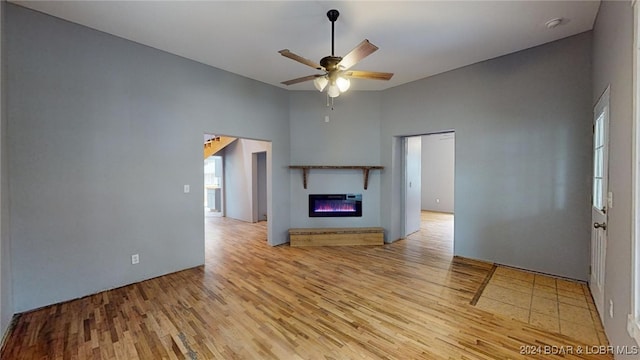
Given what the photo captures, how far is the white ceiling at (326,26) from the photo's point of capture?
8.71 ft

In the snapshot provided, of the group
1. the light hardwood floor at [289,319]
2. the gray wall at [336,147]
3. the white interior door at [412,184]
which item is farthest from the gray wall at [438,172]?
the light hardwood floor at [289,319]

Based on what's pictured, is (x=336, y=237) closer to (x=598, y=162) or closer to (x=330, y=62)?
(x=330, y=62)

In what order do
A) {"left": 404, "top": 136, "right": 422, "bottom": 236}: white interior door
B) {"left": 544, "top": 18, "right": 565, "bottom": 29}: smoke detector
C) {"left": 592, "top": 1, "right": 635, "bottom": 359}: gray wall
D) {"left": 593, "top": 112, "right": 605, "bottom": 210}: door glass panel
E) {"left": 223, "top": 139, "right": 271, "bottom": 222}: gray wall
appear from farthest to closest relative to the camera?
{"left": 223, "top": 139, "right": 271, "bottom": 222}: gray wall < {"left": 404, "top": 136, "right": 422, "bottom": 236}: white interior door < {"left": 544, "top": 18, "right": 565, "bottom": 29}: smoke detector < {"left": 593, "top": 112, "right": 605, "bottom": 210}: door glass panel < {"left": 592, "top": 1, "right": 635, "bottom": 359}: gray wall

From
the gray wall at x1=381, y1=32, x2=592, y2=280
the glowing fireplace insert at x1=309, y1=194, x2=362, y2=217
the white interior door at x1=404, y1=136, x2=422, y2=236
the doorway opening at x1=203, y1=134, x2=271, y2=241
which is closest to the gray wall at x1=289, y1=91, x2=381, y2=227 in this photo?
the glowing fireplace insert at x1=309, y1=194, x2=362, y2=217

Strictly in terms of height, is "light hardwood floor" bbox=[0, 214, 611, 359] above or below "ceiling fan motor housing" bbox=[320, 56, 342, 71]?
below

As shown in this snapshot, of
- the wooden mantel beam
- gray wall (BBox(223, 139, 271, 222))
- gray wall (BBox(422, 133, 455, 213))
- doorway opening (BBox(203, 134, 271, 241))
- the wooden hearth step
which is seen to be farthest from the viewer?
gray wall (BBox(422, 133, 455, 213))

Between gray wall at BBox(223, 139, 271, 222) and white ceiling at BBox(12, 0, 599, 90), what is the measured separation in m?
3.59

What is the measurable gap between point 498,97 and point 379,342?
12.4ft

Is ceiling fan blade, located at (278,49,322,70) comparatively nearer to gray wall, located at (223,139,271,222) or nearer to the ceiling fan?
the ceiling fan

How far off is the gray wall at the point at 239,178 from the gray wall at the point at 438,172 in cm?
608

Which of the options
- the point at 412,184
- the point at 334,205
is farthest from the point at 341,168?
the point at 412,184

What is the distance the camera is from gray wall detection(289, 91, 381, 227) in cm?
538

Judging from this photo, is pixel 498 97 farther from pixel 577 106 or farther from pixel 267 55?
pixel 267 55

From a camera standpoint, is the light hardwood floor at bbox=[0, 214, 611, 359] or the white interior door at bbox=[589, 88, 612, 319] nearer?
the light hardwood floor at bbox=[0, 214, 611, 359]
